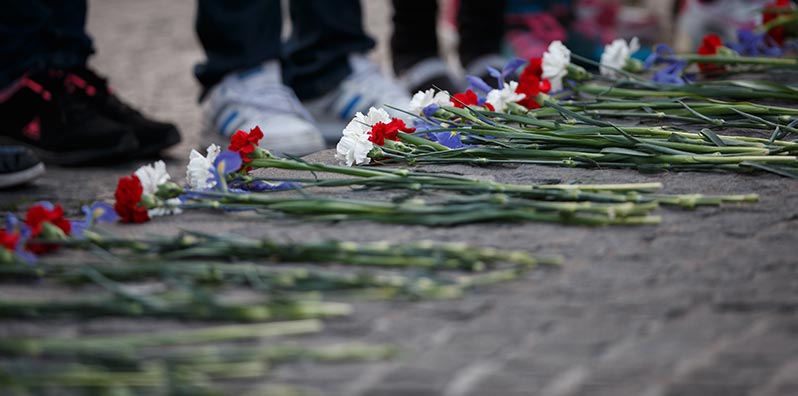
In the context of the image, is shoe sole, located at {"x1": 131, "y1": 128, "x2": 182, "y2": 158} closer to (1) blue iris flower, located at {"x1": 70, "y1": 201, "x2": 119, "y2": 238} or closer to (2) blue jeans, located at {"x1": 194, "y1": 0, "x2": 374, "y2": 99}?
(2) blue jeans, located at {"x1": 194, "y1": 0, "x2": 374, "y2": 99}

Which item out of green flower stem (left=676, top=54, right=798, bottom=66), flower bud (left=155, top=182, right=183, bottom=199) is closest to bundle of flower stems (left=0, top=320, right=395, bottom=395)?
flower bud (left=155, top=182, right=183, bottom=199)

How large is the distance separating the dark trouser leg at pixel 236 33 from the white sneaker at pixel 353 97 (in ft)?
1.09

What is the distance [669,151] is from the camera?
1.58 metres

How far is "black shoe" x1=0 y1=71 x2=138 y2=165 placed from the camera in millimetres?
2615

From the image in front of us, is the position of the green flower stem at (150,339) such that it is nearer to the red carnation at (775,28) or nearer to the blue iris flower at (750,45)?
the blue iris flower at (750,45)

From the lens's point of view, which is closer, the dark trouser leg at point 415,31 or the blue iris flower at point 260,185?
the blue iris flower at point 260,185

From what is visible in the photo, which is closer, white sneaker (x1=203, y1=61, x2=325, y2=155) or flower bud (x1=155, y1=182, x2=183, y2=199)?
flower bud (x1=155, y1=182, x2=183, y2=199)

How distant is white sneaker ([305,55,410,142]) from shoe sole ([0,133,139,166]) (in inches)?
27.7

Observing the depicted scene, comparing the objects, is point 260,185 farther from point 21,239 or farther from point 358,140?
point 21,239

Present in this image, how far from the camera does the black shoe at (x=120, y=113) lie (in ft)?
8.93

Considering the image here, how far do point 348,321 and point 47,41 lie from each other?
2.01m

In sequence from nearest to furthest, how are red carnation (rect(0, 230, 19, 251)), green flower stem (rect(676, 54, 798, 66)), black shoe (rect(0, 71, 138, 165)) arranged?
red carnation (rect(0, 230, 19, 251)) < green flower stem (rect(676, 54, 798, 66)) < black shoe (rect(0, 71, 138, 165))

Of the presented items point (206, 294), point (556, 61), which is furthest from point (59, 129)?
point (206, 294)

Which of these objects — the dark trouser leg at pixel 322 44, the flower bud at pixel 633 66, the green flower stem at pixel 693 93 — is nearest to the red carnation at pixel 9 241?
the green flower stem at pixel 693 93
